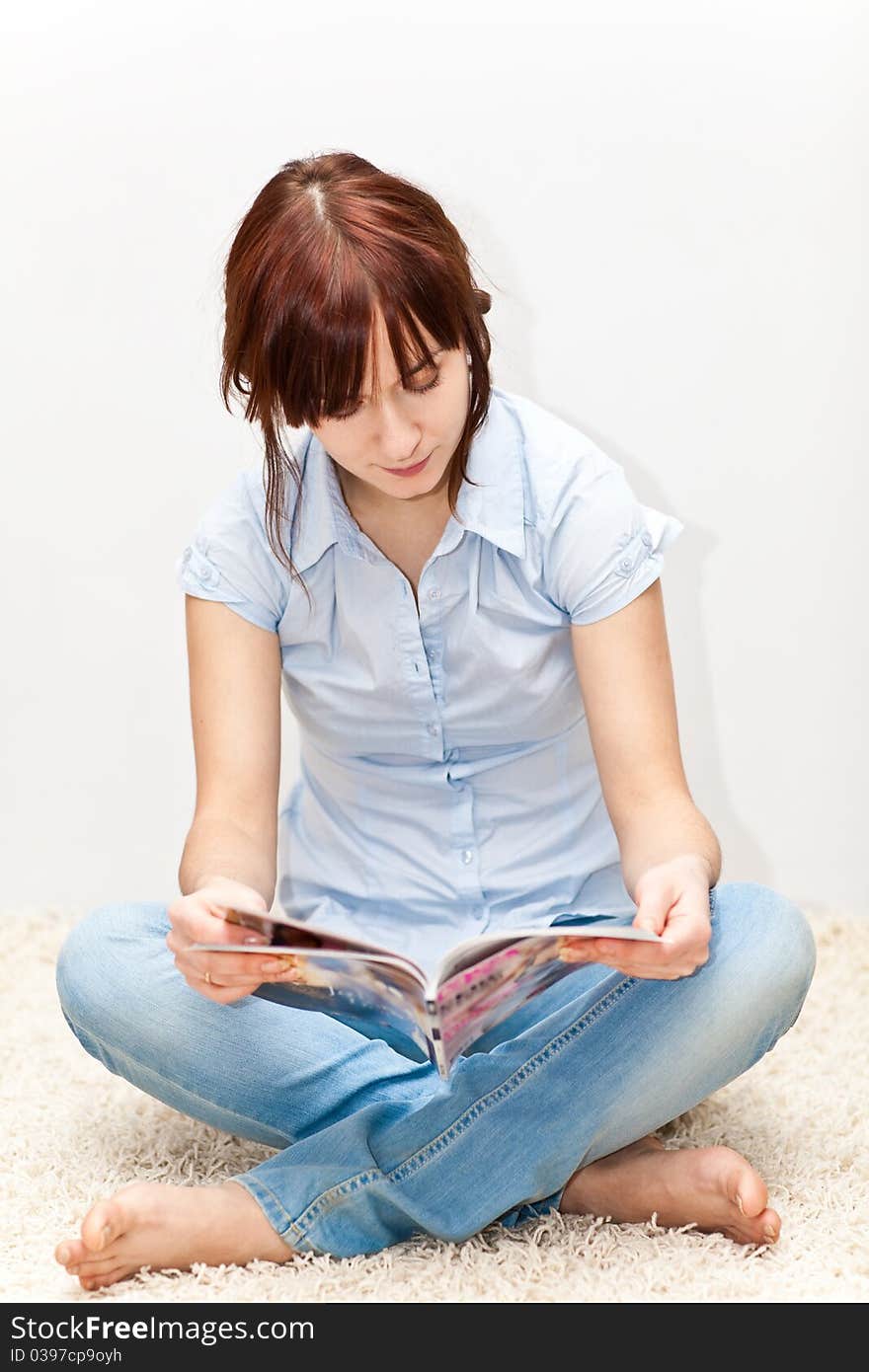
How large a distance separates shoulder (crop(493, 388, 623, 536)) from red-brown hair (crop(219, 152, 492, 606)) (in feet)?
0.49

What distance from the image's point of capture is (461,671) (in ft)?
4.58

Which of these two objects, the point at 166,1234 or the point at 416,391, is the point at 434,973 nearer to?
the point at 166,1234

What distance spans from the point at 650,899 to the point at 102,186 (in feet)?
4.14

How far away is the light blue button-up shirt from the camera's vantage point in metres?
1.37

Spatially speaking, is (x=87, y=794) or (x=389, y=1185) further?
(x=87, y=794)

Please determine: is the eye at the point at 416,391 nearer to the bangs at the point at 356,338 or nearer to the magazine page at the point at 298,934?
the bangs at the point at 356,338

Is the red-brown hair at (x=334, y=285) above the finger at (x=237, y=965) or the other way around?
above

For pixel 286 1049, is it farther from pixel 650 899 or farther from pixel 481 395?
pixel 481 395

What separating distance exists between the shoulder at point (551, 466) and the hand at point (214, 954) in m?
0.42

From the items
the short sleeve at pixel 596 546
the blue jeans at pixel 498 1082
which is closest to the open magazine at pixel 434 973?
the blue jeans at pixel 498 1082

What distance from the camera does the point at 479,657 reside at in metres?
1.39

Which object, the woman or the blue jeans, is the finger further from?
the blue jeans

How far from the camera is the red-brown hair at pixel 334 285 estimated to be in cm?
118

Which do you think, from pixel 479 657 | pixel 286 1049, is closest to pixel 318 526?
pixel 479 657
